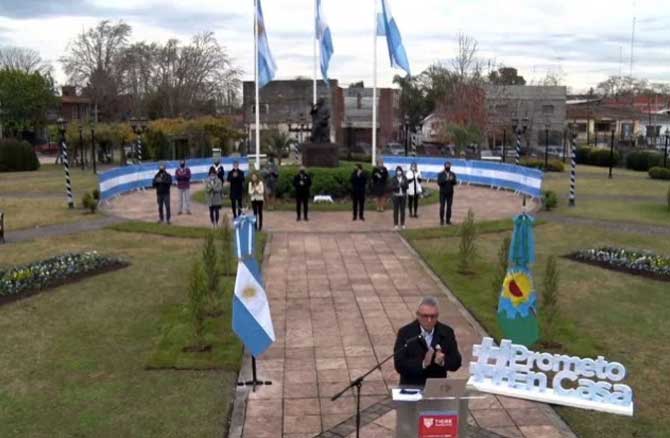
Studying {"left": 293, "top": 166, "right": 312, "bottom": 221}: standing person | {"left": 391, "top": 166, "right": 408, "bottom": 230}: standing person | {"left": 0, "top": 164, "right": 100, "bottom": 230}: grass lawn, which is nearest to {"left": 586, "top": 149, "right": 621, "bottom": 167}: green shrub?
{"left": 391, "top": 166, "right": 408, "bottom": 230}: standing person

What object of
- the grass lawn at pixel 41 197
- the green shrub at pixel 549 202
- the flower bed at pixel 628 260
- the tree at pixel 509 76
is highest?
the tree at pixel 509 76

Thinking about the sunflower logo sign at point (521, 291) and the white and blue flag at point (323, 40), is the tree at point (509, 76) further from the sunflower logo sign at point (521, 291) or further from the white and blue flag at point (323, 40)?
the sunflower logo sign at point (521, 291)

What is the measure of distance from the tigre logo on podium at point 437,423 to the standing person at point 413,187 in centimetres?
1430

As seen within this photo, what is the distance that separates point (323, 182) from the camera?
2380 cm

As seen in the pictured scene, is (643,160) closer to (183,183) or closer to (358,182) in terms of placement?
(358,182)

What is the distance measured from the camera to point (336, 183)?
2394 centimetres

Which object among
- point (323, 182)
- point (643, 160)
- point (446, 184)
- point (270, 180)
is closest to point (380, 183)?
point (323, 182)

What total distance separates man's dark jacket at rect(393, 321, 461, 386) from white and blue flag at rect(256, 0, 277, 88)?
21.6 m

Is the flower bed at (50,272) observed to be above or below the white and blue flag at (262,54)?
below

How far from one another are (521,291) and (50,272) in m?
8.51

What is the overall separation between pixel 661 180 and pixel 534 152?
2227cm

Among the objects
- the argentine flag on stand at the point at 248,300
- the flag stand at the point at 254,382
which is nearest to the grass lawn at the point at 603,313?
the flag stand at the point at 254,382

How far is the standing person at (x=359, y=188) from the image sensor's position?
1930 cm

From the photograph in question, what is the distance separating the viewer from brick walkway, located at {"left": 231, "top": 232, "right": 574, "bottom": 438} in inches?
279
